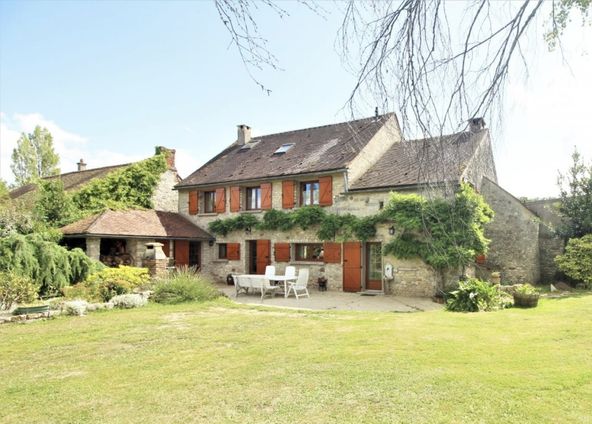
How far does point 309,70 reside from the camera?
3055mm

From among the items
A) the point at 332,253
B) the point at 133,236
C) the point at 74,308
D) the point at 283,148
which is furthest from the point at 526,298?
the point at 133,236

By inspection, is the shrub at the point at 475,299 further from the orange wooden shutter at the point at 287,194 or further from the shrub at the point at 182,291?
the orange wooden shutter at the point at 287,194

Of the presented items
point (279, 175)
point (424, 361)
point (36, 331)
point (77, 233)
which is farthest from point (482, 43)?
point (77, 233)

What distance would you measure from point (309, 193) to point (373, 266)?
4143 millimetres

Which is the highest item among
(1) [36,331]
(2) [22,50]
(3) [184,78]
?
(2) [22,50]

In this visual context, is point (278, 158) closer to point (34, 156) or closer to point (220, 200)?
point (220, 200)

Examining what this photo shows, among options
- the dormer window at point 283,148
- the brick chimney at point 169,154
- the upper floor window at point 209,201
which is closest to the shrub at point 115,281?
the upper floor window at point 209,201

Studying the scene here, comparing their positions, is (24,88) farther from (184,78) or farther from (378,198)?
(378,198)

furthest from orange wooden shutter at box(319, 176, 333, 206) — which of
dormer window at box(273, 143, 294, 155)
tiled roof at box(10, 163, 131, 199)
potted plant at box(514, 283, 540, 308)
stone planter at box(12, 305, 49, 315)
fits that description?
tiled roof at box(10, 163, 131, 199)

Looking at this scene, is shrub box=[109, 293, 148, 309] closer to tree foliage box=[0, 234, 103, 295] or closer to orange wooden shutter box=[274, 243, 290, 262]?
tree foliage box=[0, 234, 103, 295]

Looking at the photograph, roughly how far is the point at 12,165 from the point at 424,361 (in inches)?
1571

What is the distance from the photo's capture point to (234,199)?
62.9 ft

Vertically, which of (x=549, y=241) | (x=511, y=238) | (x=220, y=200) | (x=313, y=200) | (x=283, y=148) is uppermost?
(x=283, y=148)

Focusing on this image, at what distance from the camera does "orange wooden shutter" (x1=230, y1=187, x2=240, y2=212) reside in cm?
1903
